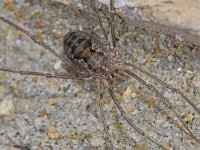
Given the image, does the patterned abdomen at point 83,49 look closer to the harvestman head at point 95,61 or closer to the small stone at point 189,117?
the harvestman head at point 95,61

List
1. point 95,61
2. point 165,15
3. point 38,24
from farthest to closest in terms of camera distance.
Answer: point 38,24, point 95,61, point 165,15

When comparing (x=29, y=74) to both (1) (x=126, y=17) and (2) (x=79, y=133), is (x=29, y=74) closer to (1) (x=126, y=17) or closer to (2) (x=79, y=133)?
(2) (x=79, y=133)

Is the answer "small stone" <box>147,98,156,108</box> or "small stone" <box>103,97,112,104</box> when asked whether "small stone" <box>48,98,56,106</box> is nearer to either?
"small stone" <box>103,97,112,104</box>

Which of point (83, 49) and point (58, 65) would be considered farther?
point (58, 65)

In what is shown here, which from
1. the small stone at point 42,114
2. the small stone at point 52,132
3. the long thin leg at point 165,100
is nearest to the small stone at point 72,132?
the small stone at point 52,132

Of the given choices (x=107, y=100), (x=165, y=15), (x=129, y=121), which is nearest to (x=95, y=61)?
(x=107, y=100)

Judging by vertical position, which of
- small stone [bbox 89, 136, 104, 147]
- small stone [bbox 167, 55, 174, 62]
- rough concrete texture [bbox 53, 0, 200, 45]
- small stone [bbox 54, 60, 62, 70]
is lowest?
small stone [bbox 89, 136, 104, 147]

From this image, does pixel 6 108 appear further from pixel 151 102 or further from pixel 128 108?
pixel 151 102

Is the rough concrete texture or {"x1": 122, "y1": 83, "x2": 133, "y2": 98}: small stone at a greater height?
the rough concrete texture

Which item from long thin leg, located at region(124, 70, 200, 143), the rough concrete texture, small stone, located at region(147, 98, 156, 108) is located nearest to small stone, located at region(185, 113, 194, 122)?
long thin leg, located at region(124, 70, 200, 143)
